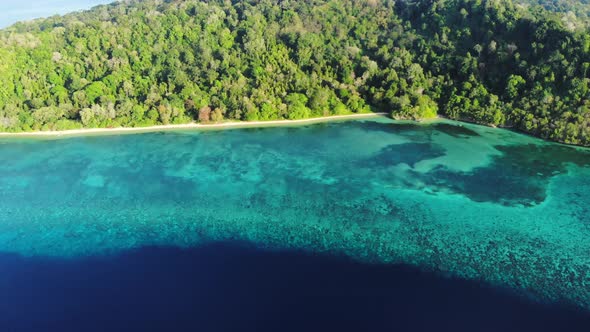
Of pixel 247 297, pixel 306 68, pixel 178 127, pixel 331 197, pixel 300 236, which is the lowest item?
pixel 247 297

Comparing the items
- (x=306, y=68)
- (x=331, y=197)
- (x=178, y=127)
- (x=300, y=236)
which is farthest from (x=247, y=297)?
(x=306, y=68)

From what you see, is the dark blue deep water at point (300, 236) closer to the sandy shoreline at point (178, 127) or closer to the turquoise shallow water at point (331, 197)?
the turquoise shallow water at point (331, 197)

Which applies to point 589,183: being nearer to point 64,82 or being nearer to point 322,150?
point 322,150

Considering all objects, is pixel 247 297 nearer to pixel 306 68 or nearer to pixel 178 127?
pixel 178 127

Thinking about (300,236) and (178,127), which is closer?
(300,236)

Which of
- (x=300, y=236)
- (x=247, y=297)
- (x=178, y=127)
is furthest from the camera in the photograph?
(x=178, y=127)

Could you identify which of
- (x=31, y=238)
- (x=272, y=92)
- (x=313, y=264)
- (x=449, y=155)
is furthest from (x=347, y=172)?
(x=31, y=238)
